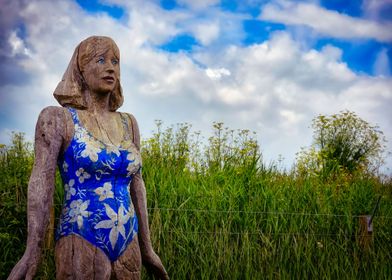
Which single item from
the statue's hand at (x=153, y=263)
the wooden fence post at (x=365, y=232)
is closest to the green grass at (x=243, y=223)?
the wooden fence post at (x=365, y=232)

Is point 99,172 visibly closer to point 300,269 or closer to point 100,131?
point 100,131

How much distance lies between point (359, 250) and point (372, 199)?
48.0 inches

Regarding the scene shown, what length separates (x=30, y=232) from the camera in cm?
310

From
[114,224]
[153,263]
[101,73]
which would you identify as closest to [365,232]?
[153,263]

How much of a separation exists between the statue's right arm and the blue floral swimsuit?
7 cm

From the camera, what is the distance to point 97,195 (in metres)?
3.15

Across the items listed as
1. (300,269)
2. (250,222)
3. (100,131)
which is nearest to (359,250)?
(300,269)

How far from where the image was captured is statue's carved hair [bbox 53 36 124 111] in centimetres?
338

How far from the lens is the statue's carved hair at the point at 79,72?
3.38m

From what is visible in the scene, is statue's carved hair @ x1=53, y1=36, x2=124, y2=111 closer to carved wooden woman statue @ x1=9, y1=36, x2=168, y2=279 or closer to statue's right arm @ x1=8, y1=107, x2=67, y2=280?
carved wooden woman statue @ x1=9, y1=36, x2=168, y2=279

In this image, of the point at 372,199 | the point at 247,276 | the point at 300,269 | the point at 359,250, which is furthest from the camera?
the point at 372,199

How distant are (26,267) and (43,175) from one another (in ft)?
1.71

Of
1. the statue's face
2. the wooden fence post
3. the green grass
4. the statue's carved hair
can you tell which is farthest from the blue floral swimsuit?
the wooden fence post

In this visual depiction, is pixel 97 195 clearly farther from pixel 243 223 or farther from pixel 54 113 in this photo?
pixel 243 223
